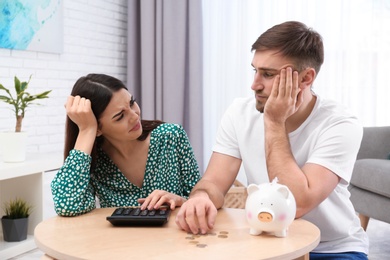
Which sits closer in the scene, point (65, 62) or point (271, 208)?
point (271, 208)

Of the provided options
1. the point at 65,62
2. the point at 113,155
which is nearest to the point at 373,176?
the point at 113,155

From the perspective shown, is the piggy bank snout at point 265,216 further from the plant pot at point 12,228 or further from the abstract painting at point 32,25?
the abstract painting at point 32,25

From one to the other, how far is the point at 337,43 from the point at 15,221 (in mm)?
2648

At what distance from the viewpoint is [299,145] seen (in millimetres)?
1634

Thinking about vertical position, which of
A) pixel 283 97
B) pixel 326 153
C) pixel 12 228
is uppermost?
pixel 283 97

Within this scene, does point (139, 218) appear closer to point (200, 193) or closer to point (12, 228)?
point (200, 193)

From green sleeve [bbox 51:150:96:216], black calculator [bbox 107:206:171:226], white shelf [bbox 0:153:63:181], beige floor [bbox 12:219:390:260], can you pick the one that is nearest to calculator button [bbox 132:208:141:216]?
black calculator [bbox 107:206:171:226]

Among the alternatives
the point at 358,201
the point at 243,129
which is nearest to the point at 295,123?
the point at 243,129

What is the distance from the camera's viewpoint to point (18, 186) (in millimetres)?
3215

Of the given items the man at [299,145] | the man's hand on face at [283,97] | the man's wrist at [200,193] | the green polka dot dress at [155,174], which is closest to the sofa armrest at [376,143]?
the green polka dot dress at [155,174]

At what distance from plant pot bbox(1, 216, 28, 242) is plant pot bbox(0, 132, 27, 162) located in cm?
33

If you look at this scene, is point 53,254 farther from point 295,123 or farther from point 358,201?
point 358,201

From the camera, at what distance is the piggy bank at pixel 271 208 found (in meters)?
1.21

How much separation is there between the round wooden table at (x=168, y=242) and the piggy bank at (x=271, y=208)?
3 centimetres
